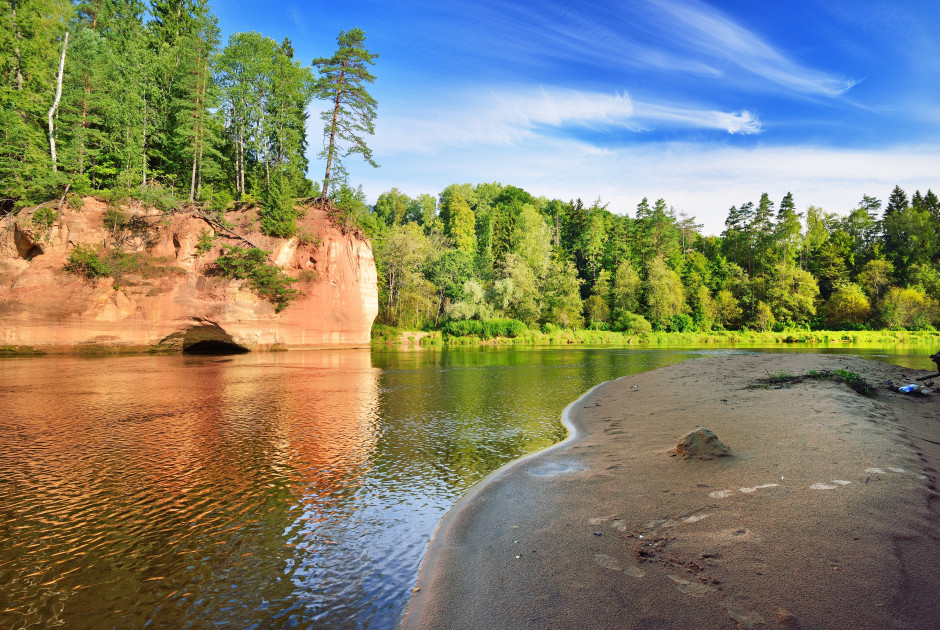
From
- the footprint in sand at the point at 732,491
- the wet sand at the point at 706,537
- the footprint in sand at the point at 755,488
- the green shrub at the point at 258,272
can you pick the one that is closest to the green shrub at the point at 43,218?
the green shrub at the point at 258,272

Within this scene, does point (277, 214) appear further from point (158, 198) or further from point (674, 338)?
point (674, 338)

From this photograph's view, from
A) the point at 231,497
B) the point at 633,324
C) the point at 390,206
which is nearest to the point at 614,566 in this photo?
the point at 231,497

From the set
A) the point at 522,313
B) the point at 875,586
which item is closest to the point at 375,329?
the point at 522,313

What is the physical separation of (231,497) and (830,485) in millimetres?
7917

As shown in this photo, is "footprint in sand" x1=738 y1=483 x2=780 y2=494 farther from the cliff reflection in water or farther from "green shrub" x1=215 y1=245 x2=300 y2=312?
"green shrub" x1=215 y1=245 x2=300 y2=312

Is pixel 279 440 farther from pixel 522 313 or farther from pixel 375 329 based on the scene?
pixel 522 313

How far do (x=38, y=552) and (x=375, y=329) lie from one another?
4733cm

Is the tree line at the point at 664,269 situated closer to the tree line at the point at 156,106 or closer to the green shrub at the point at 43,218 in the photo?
the tree line at the point at 156,106

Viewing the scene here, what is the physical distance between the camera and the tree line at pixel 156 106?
32.1 meters

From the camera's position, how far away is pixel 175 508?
6.13 metres

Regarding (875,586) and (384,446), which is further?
(384,446)

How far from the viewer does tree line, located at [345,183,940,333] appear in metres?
61.0

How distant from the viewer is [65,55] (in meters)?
34.1

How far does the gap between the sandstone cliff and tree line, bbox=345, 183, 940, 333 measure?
12.5 meters
